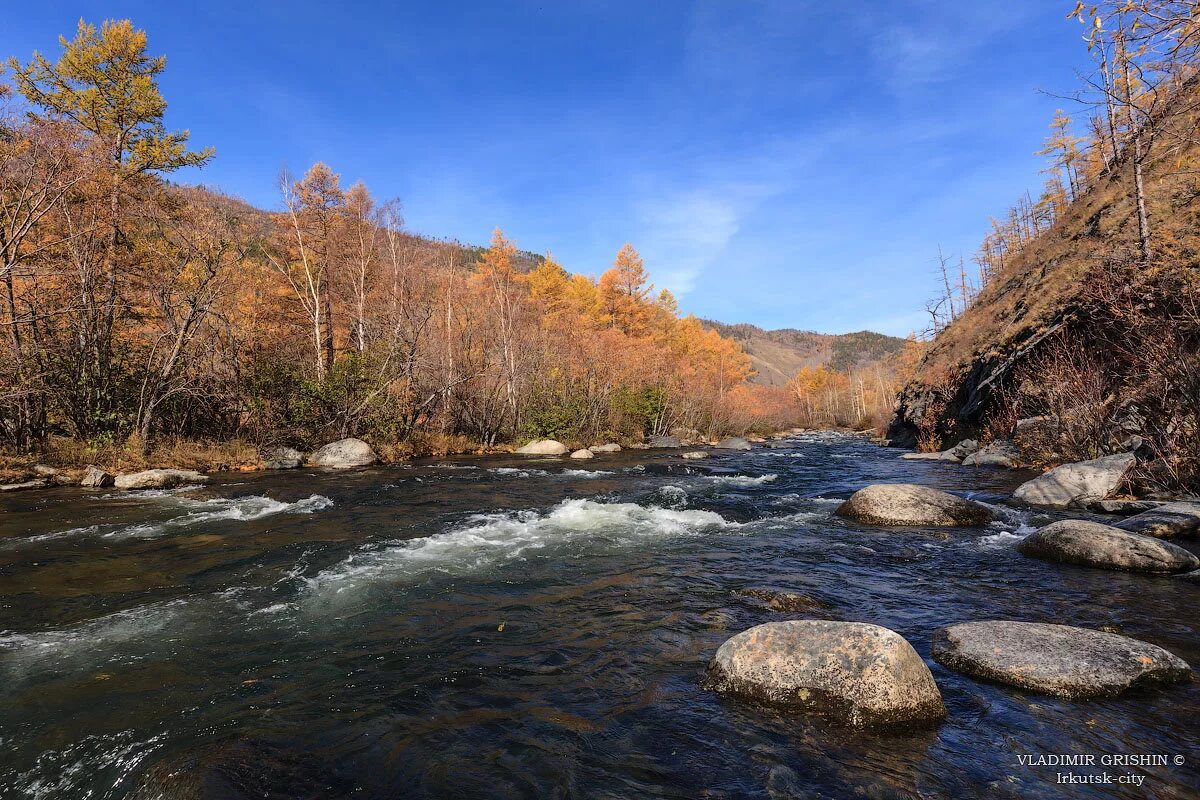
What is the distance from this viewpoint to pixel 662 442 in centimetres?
3303

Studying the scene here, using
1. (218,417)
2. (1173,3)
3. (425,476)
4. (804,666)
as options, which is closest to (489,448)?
(425,476)

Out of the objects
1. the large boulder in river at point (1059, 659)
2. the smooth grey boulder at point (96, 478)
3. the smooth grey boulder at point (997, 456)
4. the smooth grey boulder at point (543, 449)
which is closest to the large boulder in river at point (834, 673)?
the large boulder in river at point (1059, 659)

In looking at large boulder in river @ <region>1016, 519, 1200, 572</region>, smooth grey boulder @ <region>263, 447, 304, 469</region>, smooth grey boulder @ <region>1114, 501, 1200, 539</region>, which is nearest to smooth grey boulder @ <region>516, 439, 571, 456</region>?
smooth grey boulder @ <region>263, 447, 304, 469</region>

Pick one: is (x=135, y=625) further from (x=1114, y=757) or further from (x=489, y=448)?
(x=489, y=448)

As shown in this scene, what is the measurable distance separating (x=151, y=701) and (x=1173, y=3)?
9.00 m

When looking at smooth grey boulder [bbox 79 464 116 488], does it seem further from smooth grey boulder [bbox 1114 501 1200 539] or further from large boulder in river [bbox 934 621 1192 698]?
smooth grey boulder [bbox 1114 501 1200 539]

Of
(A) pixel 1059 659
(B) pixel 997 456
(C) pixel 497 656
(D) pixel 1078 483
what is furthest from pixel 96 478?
(B) pixel 997 456

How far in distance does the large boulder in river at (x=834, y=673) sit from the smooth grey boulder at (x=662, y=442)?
94.0 feet

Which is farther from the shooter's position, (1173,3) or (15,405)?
(15,405)

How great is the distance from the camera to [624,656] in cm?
452

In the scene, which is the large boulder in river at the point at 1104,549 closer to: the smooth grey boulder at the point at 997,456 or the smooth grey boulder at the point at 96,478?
the smooth grey boulder at the point at 997,456

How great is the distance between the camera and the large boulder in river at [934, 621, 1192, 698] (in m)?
3.70

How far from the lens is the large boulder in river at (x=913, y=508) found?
913cm

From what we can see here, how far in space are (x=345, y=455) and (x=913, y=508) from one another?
1756cm
